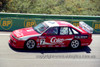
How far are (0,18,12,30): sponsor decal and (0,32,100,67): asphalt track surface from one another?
311cm

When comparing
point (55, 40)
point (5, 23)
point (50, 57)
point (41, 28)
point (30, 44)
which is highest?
point (41, 28)

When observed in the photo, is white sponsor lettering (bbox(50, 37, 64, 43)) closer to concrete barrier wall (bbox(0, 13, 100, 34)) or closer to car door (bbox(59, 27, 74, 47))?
car door (bbox(59, 27, 74, 47))

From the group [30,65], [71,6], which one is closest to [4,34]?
[30,65]

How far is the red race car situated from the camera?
10.8 metres

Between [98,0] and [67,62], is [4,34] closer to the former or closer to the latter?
[67,62]

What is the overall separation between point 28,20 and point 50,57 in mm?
5599

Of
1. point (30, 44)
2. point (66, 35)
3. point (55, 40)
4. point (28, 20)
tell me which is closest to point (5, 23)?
point (28, 20)

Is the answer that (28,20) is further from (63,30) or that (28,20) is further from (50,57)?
(50,57)

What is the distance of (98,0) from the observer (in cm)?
2372

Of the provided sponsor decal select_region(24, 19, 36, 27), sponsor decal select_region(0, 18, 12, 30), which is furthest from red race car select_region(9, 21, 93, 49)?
sponsor decal select_region(0, 18, 12, 30)

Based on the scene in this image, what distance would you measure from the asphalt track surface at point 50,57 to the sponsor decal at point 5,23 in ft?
10.2

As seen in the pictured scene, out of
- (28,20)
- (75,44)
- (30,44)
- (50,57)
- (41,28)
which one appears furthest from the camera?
(28,20)

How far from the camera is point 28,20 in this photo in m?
15.1

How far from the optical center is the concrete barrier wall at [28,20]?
15.0m
